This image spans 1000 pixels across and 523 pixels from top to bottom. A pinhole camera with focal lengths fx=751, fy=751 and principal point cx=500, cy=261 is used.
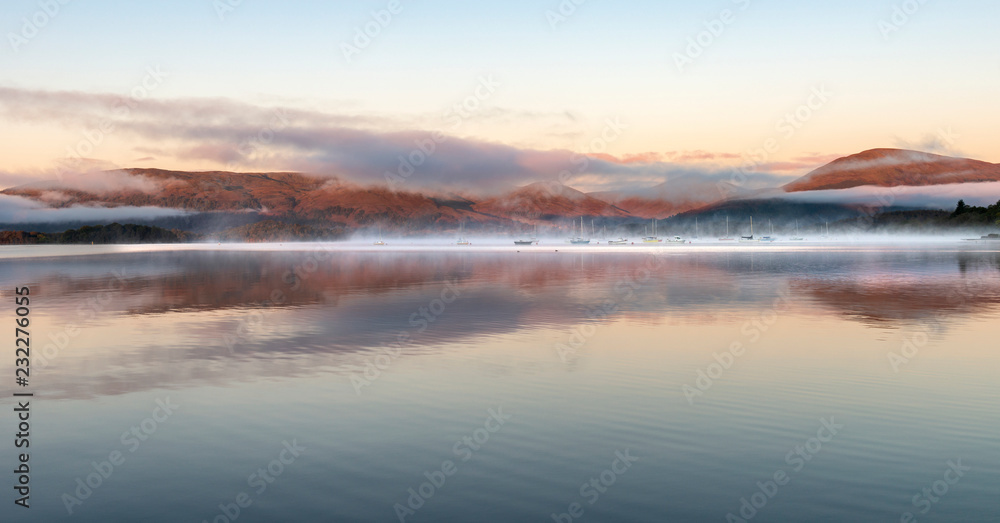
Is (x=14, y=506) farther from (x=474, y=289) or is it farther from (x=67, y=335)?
(x=474, y=289)

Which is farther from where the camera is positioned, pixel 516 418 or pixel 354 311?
pixel 354 311

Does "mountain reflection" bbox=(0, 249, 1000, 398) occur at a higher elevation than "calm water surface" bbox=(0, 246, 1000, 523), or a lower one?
higher

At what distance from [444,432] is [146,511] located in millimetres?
6032

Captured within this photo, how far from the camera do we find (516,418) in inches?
668

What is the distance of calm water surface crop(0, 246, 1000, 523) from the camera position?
472 inches

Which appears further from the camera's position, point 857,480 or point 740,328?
point 740,328

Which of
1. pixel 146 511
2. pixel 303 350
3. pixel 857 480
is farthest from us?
pixel 303 350

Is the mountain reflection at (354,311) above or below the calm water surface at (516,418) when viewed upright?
above

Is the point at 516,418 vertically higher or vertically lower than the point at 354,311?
lower

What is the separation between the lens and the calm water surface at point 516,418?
11992mm

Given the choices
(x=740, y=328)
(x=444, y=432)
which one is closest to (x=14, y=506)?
(x=444, y=432)

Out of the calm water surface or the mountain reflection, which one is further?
the mountain reflection

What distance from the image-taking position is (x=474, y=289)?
5556 centimetres

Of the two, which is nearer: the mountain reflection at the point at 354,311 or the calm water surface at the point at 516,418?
the calm water surface at the point at 516,418
